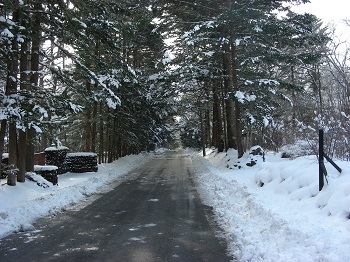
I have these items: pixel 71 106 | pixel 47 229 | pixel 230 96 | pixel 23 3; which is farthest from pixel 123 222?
pixel 230 96

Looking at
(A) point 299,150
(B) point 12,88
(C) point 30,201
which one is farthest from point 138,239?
(A) point 299,150

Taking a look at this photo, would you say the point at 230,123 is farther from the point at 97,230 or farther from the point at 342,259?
the point at 342,259

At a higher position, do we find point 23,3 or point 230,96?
point 23,3

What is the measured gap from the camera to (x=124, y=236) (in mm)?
6375

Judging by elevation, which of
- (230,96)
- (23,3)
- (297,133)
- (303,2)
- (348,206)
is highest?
(303,2)

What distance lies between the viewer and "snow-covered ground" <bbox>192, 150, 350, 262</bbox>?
4625 millimetres

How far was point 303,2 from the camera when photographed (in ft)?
53.5

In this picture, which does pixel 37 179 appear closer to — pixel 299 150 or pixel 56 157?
pixel 56 157

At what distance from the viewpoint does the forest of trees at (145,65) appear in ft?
32.7

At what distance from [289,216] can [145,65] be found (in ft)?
89.0

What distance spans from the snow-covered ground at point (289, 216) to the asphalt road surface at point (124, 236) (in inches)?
19.0

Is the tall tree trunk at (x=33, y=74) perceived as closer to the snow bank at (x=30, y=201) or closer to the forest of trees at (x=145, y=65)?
the forest of trees at (x=145, y=65)

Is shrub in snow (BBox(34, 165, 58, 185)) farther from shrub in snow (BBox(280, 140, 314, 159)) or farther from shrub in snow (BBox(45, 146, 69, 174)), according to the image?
shrub in snow (BBox(280, 140, 314, 159))

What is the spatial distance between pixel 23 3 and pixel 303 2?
42.2ft
